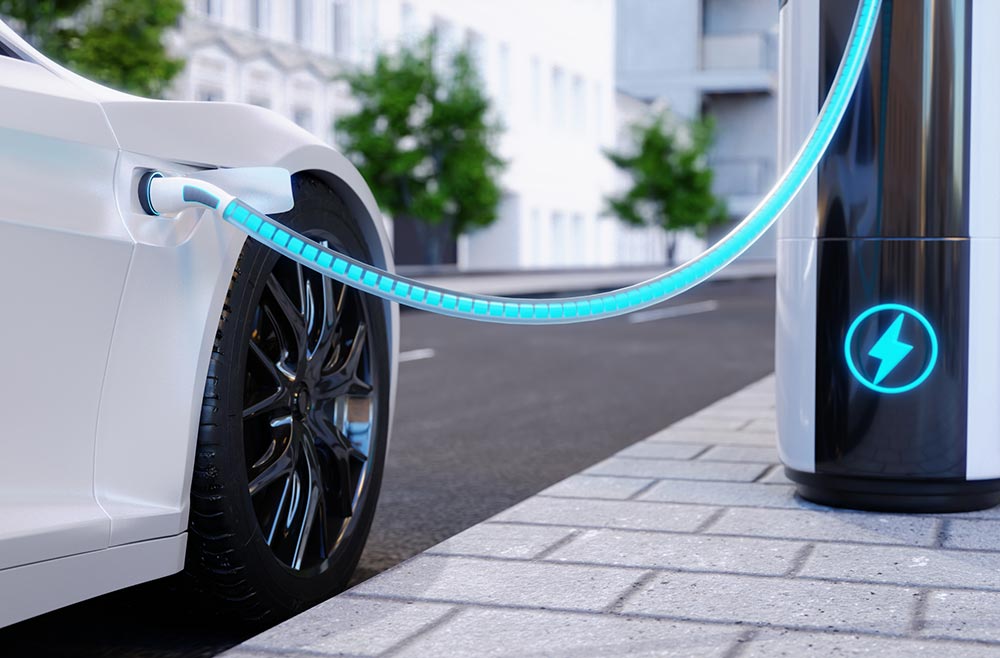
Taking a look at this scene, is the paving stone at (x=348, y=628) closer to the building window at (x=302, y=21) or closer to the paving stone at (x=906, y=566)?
the paving stone at (x=906, y=566)

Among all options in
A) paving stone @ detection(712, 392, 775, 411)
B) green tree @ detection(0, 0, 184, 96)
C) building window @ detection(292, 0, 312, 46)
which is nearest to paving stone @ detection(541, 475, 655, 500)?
paving stone @ detection(712, 392, 775, 411)

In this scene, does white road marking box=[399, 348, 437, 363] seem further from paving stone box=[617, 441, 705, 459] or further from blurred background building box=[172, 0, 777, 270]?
blurred background building box=[172, 0, 777, 270]

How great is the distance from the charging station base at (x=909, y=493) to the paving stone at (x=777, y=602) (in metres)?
0.80

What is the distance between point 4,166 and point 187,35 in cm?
2322

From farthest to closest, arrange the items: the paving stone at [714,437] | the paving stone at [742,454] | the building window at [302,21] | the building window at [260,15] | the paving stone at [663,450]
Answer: the building window at [302,21]
the building window at [260,15]
the paving stone at [714,437]
the paving stone at [663,450]
the paving stone at [742,454]

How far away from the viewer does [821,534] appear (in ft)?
10.8

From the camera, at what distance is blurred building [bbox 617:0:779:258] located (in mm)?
48812

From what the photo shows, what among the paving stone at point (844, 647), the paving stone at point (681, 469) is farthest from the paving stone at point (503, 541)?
the paving stone at point (681, 469)

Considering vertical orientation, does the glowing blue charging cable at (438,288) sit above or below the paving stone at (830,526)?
above

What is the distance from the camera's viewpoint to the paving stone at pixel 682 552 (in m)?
2.97

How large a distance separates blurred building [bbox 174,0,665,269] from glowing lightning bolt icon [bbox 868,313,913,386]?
20173 mm

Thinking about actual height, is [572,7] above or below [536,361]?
above

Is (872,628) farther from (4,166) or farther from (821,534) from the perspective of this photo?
(4,166)

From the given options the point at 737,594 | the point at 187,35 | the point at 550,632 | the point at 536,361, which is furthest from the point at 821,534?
the point at 187,35
